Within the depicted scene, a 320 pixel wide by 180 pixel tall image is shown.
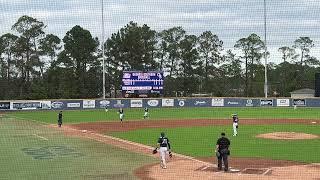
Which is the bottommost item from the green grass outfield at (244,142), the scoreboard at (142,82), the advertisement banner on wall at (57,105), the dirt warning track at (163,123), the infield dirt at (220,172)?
the infield dirt at (220,172)

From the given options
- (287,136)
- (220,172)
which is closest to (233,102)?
(287,136)

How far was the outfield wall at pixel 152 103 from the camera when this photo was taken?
4209 centimetres

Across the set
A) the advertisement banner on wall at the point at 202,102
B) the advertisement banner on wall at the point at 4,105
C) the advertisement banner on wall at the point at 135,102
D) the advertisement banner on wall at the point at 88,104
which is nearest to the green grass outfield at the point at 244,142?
the advertisement banner on wall at the point at 135,102

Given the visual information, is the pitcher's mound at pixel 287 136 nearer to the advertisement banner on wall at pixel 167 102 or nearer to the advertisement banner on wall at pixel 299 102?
the advertisement banner on wall at pixel 299 102

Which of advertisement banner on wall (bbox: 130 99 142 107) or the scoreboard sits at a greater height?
the scoreboard

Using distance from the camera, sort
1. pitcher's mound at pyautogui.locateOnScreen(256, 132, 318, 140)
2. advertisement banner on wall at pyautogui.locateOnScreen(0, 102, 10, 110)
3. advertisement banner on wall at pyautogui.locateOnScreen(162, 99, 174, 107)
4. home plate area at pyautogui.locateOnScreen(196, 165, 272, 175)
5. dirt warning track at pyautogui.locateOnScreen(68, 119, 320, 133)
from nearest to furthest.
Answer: home plate area at pyautogui.locateOnScreen(196, 165, 272, 175), pitcher's mound at pyautogui.locateOnScreen(256, 132, 318, 140), dirt warning track at pyautogui.locateOnScreen(68, 119, 320, 133), advertisement banner on wall at pyautogui.locateOnScreen(0, 102, 10, 110), advertisement banner on wall at pyautogui.locateOnScreen(162, 99, 174, 107)

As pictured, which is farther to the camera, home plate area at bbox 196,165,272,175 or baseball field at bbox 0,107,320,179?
baseball field at bbox 0,107,320,179

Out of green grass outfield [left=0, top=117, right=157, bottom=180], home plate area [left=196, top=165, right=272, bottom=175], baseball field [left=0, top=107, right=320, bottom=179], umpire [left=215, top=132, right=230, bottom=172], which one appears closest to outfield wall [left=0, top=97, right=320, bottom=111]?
baseball field [left=0, top=107, right=320, bottom=179]

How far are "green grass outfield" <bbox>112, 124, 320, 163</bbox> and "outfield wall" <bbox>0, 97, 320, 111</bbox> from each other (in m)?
16.1

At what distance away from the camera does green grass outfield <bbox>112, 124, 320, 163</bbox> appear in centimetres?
1636

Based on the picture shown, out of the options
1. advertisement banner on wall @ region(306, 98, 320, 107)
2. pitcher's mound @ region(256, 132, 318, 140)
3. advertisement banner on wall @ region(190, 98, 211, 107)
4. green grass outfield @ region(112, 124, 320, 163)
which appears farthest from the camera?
advertisement banner on wall @ region(190, 98, 211, 107)

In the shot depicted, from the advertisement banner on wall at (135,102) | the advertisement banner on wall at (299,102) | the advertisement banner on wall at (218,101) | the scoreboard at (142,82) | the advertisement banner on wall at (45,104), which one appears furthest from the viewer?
the advertisement banner on wall at (218,101)

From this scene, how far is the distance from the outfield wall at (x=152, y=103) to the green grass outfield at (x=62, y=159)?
1919 centimetres

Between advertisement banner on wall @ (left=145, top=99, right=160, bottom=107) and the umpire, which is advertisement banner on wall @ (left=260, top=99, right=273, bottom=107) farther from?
the umpire
